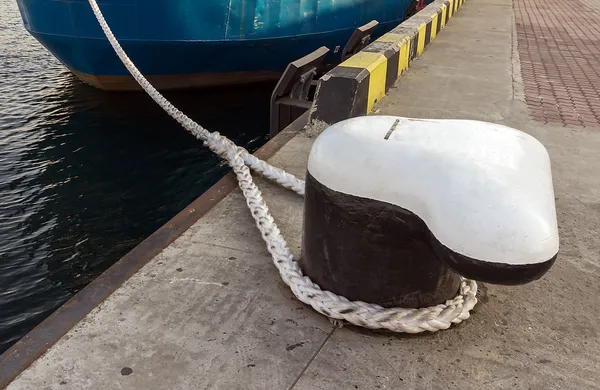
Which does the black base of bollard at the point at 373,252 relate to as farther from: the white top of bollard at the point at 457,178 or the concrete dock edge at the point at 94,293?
the concrete dock edge at the point at 94,293

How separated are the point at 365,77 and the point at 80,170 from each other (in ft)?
11.0

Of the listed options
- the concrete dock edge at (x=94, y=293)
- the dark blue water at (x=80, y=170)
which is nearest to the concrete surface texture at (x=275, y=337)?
the concrete dock edge at (x=94, y=293)

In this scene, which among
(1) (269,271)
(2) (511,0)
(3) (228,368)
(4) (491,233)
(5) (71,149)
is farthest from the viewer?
(2) (511,0)

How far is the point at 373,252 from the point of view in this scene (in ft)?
6.06

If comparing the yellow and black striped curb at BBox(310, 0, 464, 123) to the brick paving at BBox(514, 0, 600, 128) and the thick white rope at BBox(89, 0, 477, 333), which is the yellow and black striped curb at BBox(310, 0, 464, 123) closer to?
the brick paving at BBox(514, 0, 600, 128)

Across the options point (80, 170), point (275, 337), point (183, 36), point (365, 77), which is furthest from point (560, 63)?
point (275, 337)

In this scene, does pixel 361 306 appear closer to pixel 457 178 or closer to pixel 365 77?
pixel 457 178

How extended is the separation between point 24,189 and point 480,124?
463 cm

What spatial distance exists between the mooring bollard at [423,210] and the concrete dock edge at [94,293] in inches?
28.3

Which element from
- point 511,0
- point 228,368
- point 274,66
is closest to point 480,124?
point 228,368

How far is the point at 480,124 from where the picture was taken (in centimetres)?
194

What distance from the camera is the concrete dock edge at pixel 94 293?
1725mm

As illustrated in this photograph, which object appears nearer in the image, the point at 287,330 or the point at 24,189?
the point at 287,330

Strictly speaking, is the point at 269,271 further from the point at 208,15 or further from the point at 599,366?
the point at 208,15
